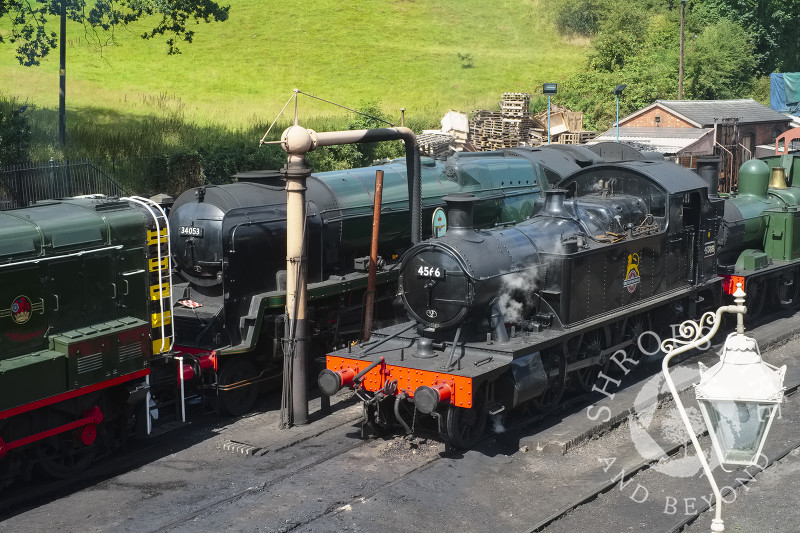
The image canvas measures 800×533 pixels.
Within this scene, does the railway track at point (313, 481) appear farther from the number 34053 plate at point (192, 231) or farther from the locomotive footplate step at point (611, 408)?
the number 34053 plate at point (192, 231)

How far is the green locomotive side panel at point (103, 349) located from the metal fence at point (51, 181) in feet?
31.0

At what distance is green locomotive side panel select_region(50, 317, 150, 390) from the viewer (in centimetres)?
995

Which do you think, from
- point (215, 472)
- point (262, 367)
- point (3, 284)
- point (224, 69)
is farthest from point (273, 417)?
point (224, 69)

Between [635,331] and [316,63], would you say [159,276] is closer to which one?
[635,331]

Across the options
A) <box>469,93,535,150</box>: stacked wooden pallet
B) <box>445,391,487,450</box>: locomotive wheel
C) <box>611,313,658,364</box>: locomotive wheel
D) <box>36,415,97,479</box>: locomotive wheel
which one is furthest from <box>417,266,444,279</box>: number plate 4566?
<box>469,93,535,150</box>: stacked wooden pallet

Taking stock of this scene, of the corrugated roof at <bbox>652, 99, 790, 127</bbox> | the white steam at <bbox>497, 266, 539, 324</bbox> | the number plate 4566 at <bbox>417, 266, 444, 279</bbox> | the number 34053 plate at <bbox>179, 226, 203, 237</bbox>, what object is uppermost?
the corrugated roof at <bbox>652, 99, 790, 127</bbox>

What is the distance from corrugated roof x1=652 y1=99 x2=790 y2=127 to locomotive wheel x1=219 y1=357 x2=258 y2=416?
23.4m

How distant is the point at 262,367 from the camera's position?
1307cm

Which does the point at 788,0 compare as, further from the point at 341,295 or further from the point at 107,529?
the point at 107,529

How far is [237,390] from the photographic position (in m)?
12.8

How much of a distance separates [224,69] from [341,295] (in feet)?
112

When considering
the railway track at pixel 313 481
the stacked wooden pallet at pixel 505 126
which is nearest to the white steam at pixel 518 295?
the railway track at pixel 313 481

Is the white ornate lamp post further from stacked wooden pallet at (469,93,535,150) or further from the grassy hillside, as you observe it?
stacked wooden pallet at (469,93,535,150)

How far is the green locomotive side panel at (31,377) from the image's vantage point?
30.5ft
